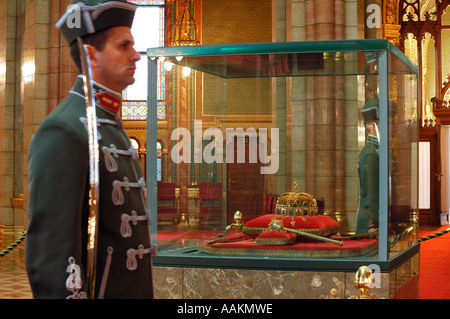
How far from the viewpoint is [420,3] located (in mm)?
20688

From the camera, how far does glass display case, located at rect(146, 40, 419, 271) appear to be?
602 cm

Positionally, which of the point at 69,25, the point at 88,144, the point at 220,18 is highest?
the point at 220,18

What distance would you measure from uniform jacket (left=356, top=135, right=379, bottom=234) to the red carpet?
183 centimetres

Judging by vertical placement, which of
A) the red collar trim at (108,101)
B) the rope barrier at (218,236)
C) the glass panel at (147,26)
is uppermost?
the glass panel at (147,26)

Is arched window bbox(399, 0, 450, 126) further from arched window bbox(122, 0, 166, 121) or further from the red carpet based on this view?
arched window bbox(122, 0, 166, 121)

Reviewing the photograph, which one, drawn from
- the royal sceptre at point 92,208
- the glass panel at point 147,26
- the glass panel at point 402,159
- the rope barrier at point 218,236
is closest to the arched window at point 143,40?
the glass panel at point 147,26

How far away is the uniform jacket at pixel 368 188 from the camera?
6.13 m

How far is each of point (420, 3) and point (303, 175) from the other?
1510 cm

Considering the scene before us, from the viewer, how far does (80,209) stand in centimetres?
227

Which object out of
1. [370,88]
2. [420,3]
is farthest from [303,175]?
[420,3]

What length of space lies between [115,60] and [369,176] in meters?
4.23

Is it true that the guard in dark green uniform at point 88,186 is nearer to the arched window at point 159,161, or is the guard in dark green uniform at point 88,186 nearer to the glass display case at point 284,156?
the glass display case at point 284,156

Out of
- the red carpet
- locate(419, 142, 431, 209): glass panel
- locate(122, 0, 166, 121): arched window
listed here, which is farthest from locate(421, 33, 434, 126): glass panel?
locate(122, 0, 166, 121): arched window
